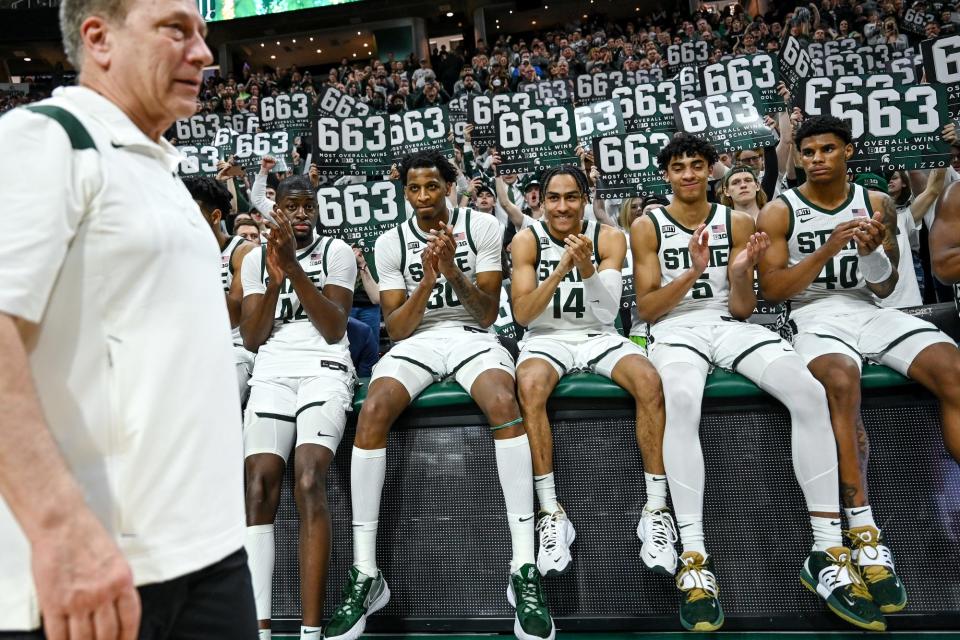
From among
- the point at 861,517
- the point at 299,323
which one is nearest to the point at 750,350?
the point at 861,517

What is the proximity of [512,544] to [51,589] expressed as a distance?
245 cm

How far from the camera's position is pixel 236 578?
1.20 m

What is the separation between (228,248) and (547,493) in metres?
2.65

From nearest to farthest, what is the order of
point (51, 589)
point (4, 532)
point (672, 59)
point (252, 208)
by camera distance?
1. point (51, 589)
2. point (4, 532)
3. point (252, 208)
4. point (672, 59)

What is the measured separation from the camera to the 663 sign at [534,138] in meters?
5.98

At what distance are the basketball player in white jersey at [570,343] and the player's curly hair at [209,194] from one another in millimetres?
1932

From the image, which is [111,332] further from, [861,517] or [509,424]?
[861,517]

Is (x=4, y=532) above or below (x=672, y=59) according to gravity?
below

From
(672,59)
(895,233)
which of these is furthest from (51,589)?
(672,59)

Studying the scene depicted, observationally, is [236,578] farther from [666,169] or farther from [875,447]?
[666,169]

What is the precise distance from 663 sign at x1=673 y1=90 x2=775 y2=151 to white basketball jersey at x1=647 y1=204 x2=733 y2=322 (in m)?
1.99

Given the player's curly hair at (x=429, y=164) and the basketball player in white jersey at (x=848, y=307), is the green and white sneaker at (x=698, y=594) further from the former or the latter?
the player's curly hair at (x=429, y=164)

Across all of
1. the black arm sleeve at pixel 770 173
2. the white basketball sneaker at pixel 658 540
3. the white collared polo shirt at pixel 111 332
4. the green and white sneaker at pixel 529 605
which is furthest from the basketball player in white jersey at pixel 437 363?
the black arm sleeve at pixel 770 173

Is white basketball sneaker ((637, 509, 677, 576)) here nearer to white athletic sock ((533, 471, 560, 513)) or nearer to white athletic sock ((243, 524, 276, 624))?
white athletic sock ((533, 471, 560, 513))
